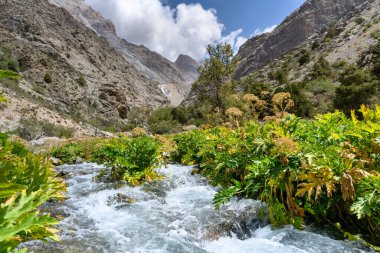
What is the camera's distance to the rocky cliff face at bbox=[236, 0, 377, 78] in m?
83.7

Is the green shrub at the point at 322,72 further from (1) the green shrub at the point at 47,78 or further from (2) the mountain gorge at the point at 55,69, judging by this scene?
(1) the green shrub at the point at 47,78

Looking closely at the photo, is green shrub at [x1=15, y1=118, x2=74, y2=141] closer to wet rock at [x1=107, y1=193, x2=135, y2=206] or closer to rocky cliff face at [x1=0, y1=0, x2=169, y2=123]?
rocky cliff face at [x1=0, y1=0, x2=169, y2=123]

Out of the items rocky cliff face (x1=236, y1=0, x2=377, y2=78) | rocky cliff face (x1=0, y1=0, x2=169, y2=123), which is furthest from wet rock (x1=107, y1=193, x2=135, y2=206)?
rocky cliff face (x1=236, y1=0, x2=377, y2=78)

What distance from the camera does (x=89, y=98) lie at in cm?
4891

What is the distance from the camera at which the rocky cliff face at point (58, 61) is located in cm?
4316

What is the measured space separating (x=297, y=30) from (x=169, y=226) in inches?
3644

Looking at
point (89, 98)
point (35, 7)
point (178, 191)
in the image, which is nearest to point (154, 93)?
point (35, 7)

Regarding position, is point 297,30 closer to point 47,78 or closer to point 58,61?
point 58,61

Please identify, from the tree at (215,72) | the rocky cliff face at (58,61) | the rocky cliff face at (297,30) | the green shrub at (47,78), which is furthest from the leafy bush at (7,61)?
the rocky cliff face at (297,30)

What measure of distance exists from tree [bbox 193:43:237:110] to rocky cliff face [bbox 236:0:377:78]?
63.9m

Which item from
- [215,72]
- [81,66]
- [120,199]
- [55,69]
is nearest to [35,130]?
[215,72]

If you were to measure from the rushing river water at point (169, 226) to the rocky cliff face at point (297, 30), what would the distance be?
78.8m

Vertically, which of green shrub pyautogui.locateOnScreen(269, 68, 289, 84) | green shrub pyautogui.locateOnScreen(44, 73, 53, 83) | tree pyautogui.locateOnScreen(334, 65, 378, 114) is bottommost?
tree pyautogui.locateOnScreen(334, 65, 378, 114)

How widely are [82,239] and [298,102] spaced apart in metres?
17.9
